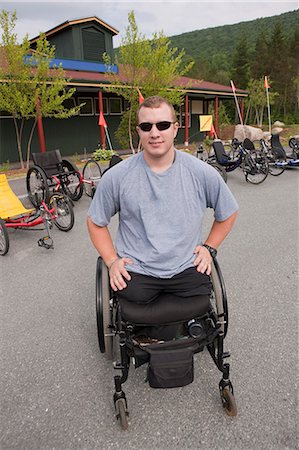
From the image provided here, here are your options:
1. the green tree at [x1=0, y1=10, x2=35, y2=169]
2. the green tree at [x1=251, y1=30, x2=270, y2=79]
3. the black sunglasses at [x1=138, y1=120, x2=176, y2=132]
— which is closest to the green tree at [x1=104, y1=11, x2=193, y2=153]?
the green tree at [x1=0, y1=10, x2=35, y2=169]

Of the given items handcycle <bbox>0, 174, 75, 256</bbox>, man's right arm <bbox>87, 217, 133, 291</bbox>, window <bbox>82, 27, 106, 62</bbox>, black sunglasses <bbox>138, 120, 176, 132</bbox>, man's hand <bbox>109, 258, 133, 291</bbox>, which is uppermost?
window <bbox>82, 27, 106, 62</bbox>

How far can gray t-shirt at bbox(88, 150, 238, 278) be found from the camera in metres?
2.08

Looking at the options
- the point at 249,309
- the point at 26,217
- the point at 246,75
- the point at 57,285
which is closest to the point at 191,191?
the point at 249,309

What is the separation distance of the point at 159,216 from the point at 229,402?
1.21 metres

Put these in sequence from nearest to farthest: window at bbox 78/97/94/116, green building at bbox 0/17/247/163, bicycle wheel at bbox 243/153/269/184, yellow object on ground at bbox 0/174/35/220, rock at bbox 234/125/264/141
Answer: yellow object on ground at bbox 0/174/35/220, bicycle wheel at bbox 243/153/269/184, green building at bbox 0/17/247/163, window at bbox 78/97/94/116, rock at bbox 234/125/264/141

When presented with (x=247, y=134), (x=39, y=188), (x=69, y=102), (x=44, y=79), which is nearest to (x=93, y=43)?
(x=69, y=102)

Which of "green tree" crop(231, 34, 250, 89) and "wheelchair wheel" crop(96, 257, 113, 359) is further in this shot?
"green tree" crop(231, 34, 250, 89)

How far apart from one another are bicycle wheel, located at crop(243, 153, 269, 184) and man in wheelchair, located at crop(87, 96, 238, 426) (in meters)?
7.03

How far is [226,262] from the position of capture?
165 inches

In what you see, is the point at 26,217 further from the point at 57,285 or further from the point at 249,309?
the point at 249,309

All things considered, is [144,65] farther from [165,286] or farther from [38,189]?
[165,286]

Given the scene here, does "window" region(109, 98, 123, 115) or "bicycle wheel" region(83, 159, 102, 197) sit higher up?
"window" region(109, 98, 123, 115)

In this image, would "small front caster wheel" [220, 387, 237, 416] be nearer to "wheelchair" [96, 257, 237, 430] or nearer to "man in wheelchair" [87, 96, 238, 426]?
"wheelchair" [96, 257, 237, 430]

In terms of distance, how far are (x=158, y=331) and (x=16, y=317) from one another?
1.79 metres
